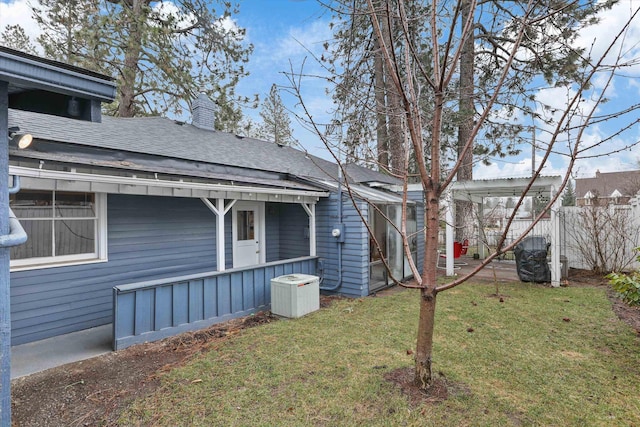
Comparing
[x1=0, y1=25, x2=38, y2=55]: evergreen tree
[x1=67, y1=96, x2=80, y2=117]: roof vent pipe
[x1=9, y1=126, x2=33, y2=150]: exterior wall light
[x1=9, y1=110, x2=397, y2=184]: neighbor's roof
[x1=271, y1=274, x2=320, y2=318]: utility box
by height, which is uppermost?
[x1=0, y1=25, x2=38, y2=55]: evergreen tree

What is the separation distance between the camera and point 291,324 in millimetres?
5285

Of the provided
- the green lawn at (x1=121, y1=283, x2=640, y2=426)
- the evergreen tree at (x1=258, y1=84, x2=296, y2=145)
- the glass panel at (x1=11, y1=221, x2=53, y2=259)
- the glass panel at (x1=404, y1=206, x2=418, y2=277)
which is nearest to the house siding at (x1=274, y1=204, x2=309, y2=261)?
the green lawn at (x1=121, y1=283, x2=640, y2=426)

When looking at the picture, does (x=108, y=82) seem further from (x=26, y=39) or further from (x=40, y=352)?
(x=26, y=39)

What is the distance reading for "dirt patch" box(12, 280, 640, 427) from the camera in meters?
2.94

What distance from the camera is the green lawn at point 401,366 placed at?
111 inches

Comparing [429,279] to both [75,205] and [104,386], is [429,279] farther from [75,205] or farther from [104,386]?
[75,205]

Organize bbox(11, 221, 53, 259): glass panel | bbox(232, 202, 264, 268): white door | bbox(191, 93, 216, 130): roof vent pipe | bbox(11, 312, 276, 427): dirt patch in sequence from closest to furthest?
bbox(11, 312, 276, 427): dirt patch < bbox(11, 221, 53, 259): glass panel < bbox(232, 202, 264, 268): white door < bbox(191, 93, 216, 130): roof vent pipe

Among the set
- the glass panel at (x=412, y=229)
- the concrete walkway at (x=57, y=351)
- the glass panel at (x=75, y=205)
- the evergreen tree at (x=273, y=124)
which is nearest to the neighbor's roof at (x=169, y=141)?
the glass panel at (x=75, y=205)

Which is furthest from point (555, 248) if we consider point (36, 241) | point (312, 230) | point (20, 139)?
point (36, 241)

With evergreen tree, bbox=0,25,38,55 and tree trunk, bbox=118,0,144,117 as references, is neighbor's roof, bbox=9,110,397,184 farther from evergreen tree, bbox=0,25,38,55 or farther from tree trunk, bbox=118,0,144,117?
evergreen tree, bbox=0,25,38,55

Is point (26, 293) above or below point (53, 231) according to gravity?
below

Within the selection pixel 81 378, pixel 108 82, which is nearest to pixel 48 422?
pixel 81 378

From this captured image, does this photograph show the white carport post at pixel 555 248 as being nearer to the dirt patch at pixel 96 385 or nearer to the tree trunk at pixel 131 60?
the dirt patch at pixel 96 385

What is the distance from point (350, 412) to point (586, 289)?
7326 mm
